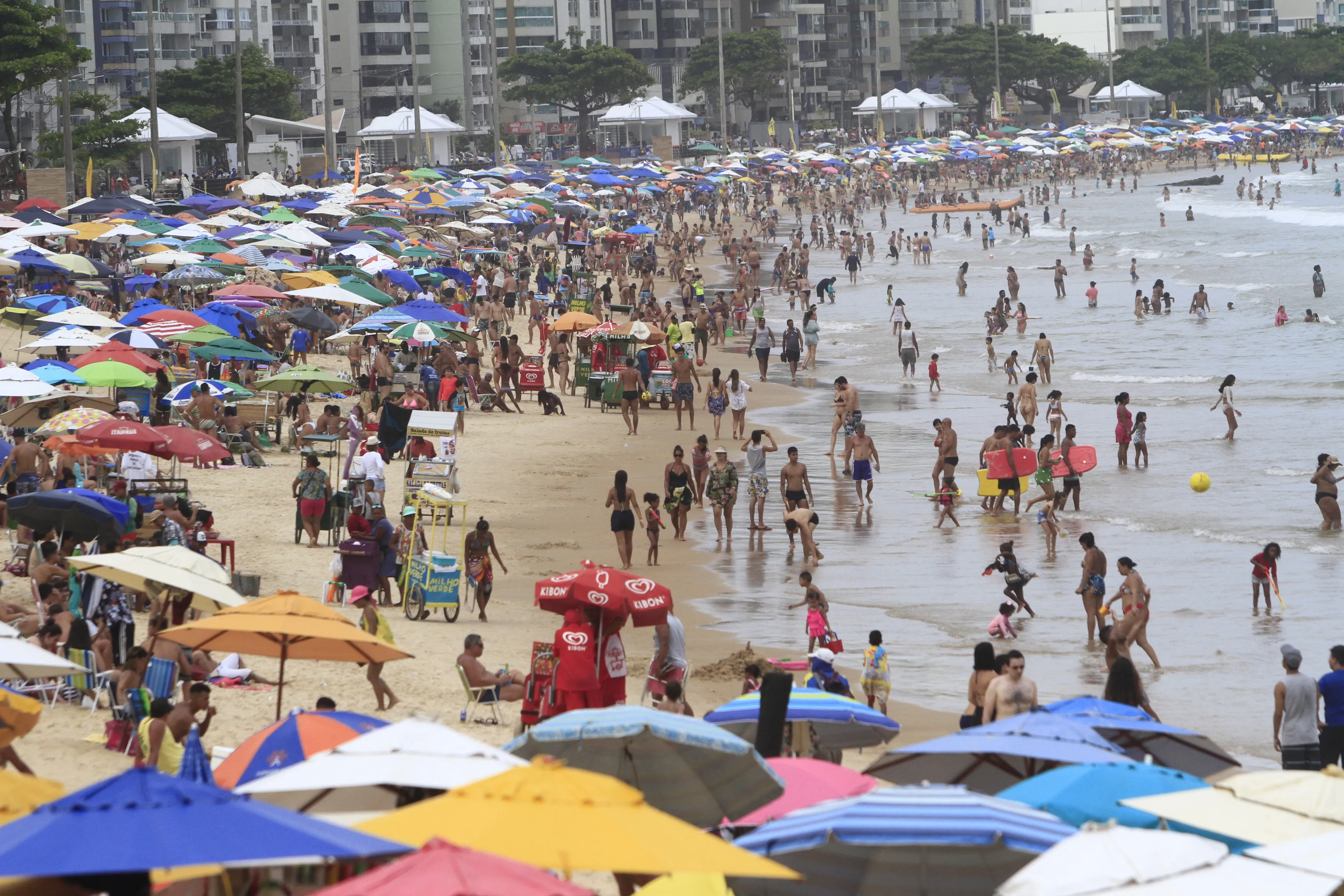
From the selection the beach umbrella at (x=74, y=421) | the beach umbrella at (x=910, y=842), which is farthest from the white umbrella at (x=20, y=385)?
the beach umbrella at (x=910, y=842)

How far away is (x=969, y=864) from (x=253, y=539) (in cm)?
1229

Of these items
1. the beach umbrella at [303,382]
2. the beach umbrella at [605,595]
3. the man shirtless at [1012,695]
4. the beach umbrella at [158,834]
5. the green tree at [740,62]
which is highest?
the green tree at [740,62]

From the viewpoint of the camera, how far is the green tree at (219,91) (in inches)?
2734

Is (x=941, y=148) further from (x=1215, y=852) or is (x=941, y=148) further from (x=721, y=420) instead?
(x=1215, y=852)

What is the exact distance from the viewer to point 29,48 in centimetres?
4044

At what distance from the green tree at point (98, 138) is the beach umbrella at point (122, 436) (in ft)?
99.8

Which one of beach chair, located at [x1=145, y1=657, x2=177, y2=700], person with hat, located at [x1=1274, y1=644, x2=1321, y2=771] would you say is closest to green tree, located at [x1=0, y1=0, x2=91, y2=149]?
beach chair, located at [x1=145, y1=657, x2=177, y2=700]

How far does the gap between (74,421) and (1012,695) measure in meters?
9.94

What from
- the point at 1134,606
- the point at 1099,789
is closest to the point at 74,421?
the point at 1134,606

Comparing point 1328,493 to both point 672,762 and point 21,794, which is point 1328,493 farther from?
point 21,794

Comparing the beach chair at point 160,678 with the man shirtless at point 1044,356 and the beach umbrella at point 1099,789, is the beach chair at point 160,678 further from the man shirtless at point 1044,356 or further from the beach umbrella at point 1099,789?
the man shirtless at point 1044,356

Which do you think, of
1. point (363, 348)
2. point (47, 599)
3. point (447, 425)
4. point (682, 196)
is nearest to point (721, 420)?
point (363, 348)

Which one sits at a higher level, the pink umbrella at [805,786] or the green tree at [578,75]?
the green tree at [578,75]

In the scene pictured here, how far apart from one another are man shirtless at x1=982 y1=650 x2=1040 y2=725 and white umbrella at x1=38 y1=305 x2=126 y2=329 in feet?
53.3
